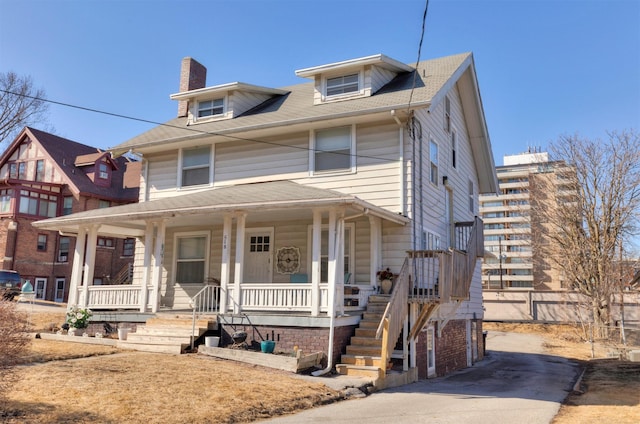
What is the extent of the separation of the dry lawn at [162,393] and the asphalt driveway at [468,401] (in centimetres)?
48

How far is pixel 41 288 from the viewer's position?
37531 millimetres

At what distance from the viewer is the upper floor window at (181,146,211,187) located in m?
18.4

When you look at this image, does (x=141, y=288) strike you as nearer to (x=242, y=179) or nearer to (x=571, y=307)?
(x=242, y=179)

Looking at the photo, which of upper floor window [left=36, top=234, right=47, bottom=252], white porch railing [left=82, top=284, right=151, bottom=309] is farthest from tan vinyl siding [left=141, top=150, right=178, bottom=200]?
upper floor window [left=36, top=234, right=47, bottom=252]

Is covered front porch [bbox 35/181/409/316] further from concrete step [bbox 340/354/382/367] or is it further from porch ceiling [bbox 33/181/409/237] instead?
concrete step [bbox 340/354/382/367]

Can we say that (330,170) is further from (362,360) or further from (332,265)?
(362,360)

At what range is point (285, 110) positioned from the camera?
18.0m

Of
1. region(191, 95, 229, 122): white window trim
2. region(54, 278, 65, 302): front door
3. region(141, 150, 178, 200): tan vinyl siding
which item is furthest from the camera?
region(54, 278, 65, 302): front door

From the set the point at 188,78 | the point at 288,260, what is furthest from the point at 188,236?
the point at 188,78

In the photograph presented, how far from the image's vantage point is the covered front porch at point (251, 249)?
507 inches

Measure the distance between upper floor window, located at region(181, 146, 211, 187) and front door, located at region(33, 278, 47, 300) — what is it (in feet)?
78.9

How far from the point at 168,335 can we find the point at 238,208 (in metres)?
3.62

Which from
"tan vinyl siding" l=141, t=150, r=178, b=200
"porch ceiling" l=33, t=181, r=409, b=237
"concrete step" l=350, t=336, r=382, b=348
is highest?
"tan vinyl siding" l=141, t=150, r=178, b=200

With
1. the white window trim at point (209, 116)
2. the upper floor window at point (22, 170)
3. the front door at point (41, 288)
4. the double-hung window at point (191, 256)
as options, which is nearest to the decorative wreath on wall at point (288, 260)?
the double-hung window at point (191, 256)
